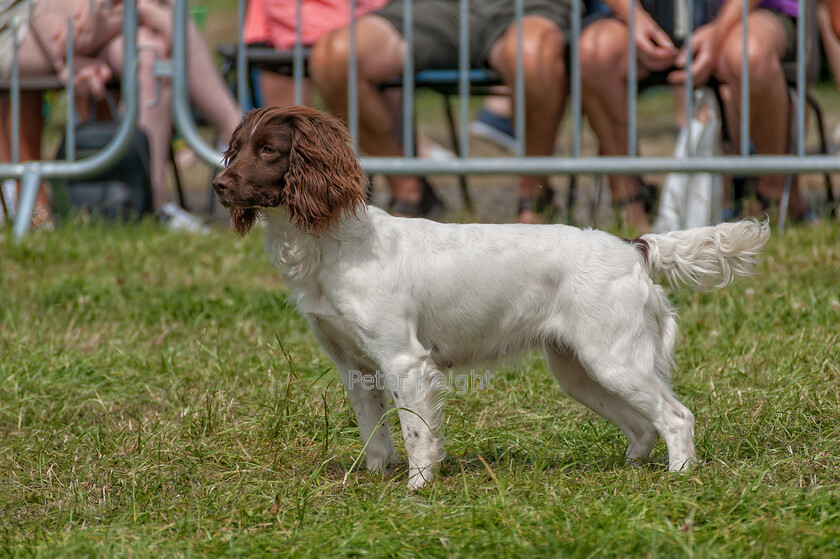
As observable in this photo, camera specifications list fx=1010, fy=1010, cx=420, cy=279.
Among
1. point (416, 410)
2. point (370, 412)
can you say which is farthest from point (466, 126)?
point (416, 410)

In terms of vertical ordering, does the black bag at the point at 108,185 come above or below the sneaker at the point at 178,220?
above

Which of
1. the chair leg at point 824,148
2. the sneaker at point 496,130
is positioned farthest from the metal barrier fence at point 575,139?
the sneaker at point 496,130

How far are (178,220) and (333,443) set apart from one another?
374 cm

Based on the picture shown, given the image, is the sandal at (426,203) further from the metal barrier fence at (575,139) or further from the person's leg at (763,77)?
the person's leg at (763,77)

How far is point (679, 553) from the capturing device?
6.72 ft

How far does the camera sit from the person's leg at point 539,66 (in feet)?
17.5

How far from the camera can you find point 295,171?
107 inches

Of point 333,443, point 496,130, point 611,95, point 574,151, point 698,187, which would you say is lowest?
point 496,130

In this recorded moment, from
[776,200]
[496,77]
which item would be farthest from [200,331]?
[776,200]

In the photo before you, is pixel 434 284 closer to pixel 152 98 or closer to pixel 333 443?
pixel 333 443

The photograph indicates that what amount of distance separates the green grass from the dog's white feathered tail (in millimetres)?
458

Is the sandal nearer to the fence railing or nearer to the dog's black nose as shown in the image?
the fence railing

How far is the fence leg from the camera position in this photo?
5.65 m

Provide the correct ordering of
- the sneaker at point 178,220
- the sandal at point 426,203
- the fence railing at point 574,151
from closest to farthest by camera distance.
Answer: the fence railing at point 574,151
the sneaker at point 178,220
the sandal at point 426,203
